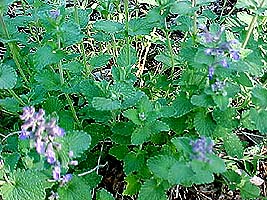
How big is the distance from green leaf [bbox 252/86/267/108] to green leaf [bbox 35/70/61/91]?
0.66m

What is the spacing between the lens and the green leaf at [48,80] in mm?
1852

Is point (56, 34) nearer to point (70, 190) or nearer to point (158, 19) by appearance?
point (158, 19)

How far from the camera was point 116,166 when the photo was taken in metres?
2.18

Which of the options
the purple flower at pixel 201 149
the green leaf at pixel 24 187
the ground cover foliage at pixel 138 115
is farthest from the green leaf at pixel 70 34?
the purple flower at pixel 201 149

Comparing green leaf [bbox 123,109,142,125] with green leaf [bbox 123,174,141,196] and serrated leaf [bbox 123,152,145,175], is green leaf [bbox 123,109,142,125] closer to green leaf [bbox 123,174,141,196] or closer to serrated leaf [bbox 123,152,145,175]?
serrated leaf [bbox 123,152,145,175]

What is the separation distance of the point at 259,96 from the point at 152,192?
1.52 ft

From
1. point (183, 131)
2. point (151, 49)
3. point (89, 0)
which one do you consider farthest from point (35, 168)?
point (89, 0)

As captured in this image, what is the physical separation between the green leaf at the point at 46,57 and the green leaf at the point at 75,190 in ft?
1.23

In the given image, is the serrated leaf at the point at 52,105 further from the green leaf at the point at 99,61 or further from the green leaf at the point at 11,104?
the green leaf at the point at 99,61

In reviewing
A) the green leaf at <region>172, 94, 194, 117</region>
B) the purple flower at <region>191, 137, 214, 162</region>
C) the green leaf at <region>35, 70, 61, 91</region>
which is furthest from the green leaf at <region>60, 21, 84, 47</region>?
the purple flower at <region>191, 137, 214, 162</region>

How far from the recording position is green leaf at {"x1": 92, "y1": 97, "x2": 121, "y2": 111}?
1.66 metres

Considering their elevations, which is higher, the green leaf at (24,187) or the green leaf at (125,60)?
the green leaf at (125,60)

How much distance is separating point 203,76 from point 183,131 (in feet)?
0.67

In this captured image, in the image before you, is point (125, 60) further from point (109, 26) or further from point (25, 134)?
point (25, 134)
